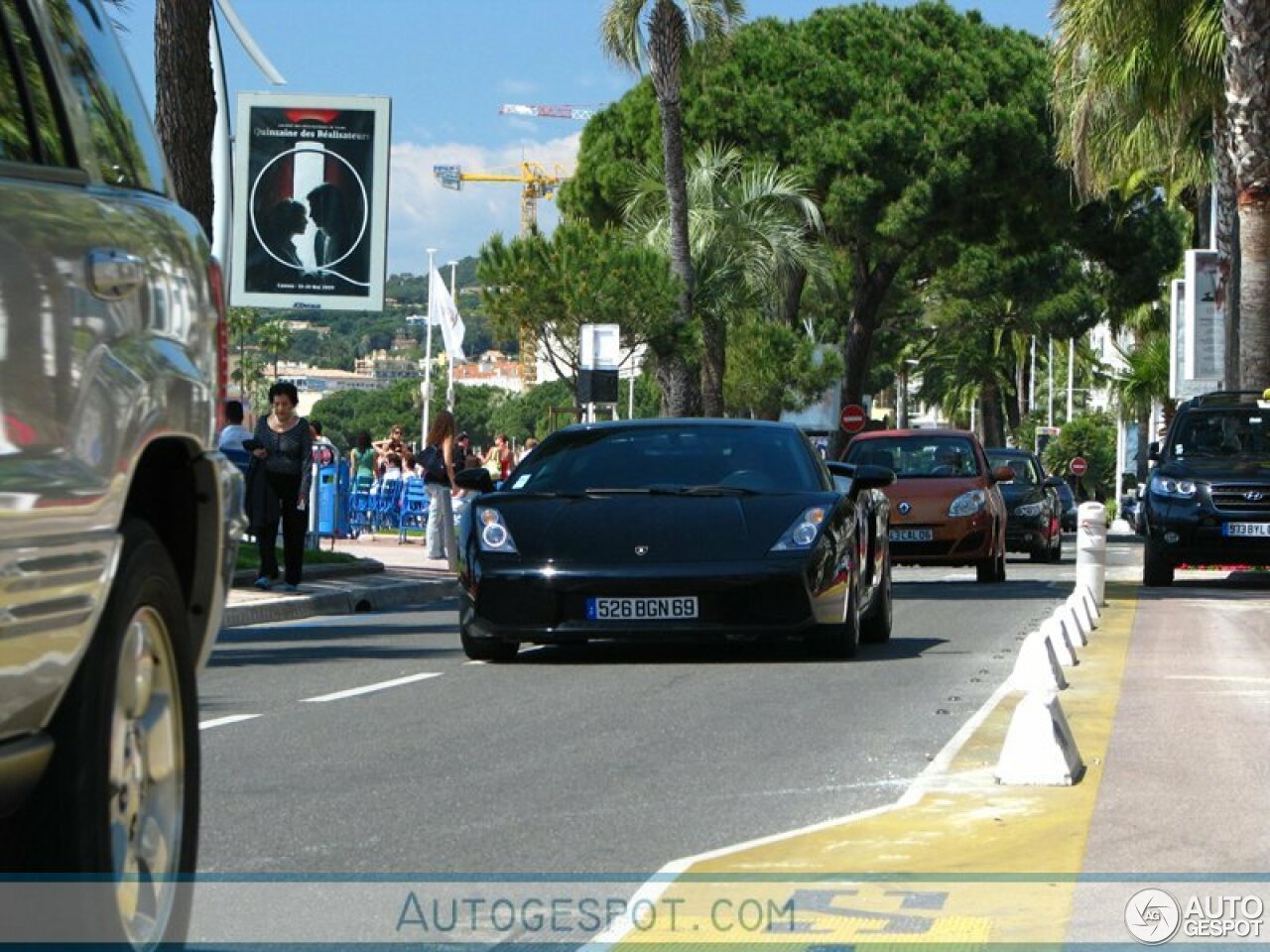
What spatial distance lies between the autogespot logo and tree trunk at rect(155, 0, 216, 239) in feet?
52.4

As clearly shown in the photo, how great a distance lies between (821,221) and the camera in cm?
5019

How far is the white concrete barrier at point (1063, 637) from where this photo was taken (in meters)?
11.4

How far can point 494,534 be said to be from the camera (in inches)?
514

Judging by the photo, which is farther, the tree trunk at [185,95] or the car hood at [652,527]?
the tree trunk at [185,95]

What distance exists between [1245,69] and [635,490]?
16802 mm

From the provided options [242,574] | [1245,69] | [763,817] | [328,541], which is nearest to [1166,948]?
[763,817]

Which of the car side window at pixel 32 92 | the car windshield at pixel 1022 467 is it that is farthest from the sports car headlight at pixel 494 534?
the car windshield at pixel 1022 467

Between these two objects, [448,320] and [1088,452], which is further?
[1088,452]

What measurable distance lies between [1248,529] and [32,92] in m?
20.2

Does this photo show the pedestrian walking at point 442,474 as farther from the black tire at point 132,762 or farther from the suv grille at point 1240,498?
the black tire at point 132,762

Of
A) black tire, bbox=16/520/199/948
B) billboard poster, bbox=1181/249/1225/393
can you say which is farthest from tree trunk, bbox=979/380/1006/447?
black tire, bbox=16/520/199/948

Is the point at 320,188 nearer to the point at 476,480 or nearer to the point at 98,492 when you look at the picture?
the point at 476,480

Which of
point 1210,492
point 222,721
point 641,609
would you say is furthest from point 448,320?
point 222,721

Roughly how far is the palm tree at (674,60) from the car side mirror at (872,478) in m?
25.5
